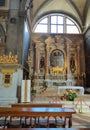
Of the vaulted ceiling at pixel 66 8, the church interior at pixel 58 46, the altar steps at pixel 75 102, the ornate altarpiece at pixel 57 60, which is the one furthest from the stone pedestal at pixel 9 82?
the vaulted ceiling at pixel 66 8

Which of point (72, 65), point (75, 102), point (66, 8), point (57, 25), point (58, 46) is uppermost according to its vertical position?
point (66, 8)

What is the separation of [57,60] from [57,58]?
21 centimetres

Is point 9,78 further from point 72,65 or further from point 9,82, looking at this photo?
point 72,65

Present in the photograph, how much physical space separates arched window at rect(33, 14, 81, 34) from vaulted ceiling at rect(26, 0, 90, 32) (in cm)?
54

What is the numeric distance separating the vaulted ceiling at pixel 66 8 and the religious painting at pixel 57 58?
3.78m

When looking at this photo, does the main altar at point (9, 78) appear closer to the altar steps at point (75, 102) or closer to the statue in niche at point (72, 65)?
the altar steps at point (75, 102)

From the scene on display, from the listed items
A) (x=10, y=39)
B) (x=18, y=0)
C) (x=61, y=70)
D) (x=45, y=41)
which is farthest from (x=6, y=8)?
(x=61, y=70)

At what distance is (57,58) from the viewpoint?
1923 cm

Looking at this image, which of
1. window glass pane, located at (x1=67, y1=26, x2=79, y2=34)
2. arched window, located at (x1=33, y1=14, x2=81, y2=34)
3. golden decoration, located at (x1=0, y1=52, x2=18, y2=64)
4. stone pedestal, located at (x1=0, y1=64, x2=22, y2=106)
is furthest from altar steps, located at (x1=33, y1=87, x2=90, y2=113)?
arched window, located at (x1=33, y1=14, x2=81, y2=34)

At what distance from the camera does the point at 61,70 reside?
18.7m

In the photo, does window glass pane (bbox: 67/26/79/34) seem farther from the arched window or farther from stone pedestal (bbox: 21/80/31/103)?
stone pedestal (bbox: 21/80/31/103)

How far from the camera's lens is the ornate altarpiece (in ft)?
60.7

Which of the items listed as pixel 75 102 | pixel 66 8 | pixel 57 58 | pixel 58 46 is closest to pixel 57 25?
pixel 66 8

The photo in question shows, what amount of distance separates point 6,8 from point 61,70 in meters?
8.78
